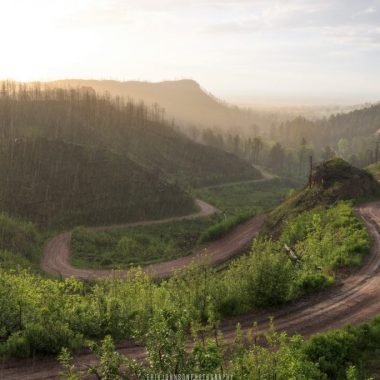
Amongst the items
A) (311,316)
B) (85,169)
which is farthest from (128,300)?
(85,169)

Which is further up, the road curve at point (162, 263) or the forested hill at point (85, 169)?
the forested hill at point (85, 169)

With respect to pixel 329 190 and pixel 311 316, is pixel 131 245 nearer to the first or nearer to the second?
pixel 329 190

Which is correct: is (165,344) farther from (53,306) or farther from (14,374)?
(53,306)

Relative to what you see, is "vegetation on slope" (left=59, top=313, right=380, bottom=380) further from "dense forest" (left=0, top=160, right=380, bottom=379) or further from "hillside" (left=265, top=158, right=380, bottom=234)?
"hillside" (left=265, top=158, right=380, bottom=234)

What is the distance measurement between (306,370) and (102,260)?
47.0 meters

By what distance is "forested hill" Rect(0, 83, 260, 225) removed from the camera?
75.5 meters

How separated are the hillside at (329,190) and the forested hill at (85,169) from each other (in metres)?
31.5

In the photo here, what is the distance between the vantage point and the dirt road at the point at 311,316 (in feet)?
56.5

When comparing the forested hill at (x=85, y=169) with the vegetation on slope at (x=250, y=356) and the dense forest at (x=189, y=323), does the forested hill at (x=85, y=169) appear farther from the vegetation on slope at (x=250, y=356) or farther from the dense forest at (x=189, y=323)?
the vegetation on slope at (x=250, y=356)

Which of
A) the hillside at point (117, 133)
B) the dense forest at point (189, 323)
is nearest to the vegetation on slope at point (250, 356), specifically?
the dense forest at point (189, 323)

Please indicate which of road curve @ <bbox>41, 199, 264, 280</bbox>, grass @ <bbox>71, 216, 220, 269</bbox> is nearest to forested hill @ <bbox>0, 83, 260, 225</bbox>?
grass @ <bbox>71, 216, 220, 269</bbox>

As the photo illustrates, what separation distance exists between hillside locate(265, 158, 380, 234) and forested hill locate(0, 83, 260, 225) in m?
31.5

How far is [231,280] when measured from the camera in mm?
24281

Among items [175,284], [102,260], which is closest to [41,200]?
[102,260]
